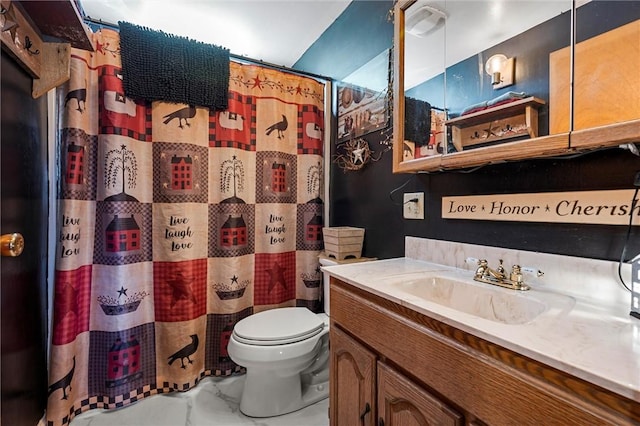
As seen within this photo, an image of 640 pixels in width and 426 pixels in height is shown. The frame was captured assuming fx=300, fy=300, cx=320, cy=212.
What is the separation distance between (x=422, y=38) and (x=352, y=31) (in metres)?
0.70

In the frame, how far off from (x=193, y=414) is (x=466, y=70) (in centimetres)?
196

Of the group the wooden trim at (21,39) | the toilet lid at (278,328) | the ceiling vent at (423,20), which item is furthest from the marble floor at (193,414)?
the ceiling vent at (423,20)

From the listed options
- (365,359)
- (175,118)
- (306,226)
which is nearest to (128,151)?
(175,118)

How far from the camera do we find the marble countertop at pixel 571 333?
0.46m

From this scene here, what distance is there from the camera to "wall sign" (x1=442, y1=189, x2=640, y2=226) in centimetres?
77

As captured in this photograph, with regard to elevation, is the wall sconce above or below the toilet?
above

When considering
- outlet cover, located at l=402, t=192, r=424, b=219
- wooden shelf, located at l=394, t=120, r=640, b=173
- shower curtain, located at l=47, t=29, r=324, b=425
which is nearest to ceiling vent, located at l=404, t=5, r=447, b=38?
wooden shelf, located at l=394, t=120, r=640, b=173

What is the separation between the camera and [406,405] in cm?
80

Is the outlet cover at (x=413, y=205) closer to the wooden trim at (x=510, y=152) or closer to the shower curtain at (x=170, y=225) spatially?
the wooden trim at (x=510, y=152)

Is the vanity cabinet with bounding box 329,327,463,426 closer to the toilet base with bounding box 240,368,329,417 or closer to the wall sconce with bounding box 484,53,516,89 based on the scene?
the toilet base with bounding box 240,368,329,417

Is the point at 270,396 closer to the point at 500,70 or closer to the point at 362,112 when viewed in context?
the point at 362,112

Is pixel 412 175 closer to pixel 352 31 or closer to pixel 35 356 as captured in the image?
pixel 352 31

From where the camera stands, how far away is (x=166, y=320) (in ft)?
5.34

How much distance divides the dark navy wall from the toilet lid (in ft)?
1.63
